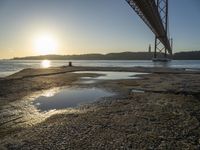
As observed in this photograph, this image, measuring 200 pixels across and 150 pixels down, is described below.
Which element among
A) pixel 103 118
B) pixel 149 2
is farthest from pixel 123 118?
pixel 149 2

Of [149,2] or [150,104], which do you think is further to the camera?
[149,2]

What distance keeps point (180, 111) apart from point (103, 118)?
2.48m

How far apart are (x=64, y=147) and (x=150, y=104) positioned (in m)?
4.63

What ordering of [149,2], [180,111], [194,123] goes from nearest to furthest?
1. [194,123]
2. [180,111]
3. [149,2]

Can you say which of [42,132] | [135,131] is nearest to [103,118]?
[135,131]

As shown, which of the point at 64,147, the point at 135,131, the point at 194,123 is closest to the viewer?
the point at 64,147

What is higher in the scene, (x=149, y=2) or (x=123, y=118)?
(x=149, y=2)

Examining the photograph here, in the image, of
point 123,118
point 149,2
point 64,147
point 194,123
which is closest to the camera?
point 64,147

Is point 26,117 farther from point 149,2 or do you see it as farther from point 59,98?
point 149,2

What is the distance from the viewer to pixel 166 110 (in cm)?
760

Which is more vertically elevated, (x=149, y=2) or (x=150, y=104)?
(x=149, y=2)

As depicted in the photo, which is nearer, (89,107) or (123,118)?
(123,118)

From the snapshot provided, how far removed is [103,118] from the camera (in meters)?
6.61

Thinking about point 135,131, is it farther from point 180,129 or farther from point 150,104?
point 150,104
